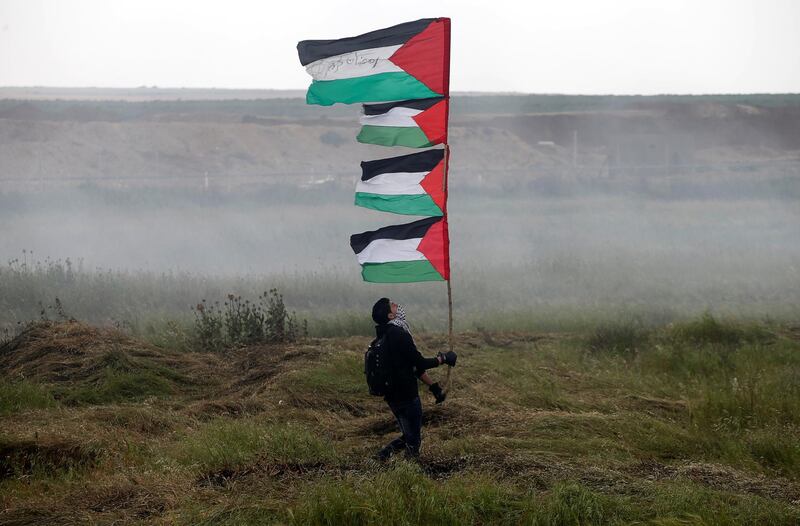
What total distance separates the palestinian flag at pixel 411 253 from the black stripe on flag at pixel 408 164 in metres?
0.54

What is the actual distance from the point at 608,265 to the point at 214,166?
30.0 meters

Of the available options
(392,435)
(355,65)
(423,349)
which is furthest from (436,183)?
(423,349)

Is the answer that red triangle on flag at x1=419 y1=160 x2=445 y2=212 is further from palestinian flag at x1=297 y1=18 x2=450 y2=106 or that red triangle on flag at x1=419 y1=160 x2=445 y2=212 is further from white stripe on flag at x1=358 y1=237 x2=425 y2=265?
palestinian flag at x1=297 y1=18 x2=450 y2=106

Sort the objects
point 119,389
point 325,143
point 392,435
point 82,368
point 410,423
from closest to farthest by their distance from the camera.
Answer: point 410,423 < point 392,435 < point 119,389 < point 82,368 < point 325,143

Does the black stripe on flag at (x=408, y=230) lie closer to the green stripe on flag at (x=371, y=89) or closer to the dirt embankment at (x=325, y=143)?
the green stripe on flag at (x=371, y=89)

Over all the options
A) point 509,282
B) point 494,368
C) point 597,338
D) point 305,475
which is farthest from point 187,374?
point 509,282

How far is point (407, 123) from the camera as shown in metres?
11.0

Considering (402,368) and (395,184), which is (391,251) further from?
(402,368)

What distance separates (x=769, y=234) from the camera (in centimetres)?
3562

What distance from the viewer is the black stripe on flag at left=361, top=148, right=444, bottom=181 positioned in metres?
10.8

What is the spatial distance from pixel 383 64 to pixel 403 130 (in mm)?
700

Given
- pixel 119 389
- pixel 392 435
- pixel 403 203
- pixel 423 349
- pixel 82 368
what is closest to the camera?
pixel 392 435

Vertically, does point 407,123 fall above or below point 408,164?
above

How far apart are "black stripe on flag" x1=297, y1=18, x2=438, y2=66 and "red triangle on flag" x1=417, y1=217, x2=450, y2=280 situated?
1.91 m
